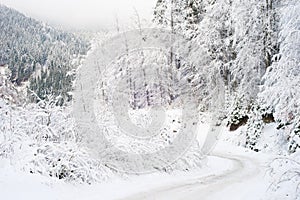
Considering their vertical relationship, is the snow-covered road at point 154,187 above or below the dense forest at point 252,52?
below

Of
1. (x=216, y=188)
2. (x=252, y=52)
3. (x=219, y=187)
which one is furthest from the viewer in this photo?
(x=252, y=52)

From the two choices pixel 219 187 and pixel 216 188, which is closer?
pixel 216 188

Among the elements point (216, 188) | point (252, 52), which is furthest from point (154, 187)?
point (252, 52)

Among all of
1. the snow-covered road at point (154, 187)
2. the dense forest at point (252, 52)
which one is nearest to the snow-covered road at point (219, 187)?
the snow-covered road at point (154, 187)

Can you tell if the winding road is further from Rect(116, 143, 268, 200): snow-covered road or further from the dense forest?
the dense forest

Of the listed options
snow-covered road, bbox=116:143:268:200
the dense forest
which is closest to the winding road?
snow-covered road, bbox=116:143:268:200

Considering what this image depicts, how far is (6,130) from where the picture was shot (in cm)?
1062

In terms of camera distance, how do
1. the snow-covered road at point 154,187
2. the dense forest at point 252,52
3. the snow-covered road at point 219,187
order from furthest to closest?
the dense forest at point 252,52 < the snow-covered road at point 219,187 < the snow-covered road at point 154,187

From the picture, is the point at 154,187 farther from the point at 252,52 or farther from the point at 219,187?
the point at 252,52

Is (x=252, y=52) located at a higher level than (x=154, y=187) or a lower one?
higher

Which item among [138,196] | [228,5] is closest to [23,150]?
[138,196]

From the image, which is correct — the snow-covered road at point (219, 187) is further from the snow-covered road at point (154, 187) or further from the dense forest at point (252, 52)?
the dense forest at point (252, 52)

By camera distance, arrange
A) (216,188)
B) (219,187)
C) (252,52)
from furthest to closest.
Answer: (252,52) < (219,187) < (216,188)

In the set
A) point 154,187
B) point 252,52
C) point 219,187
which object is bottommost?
point 219,187
